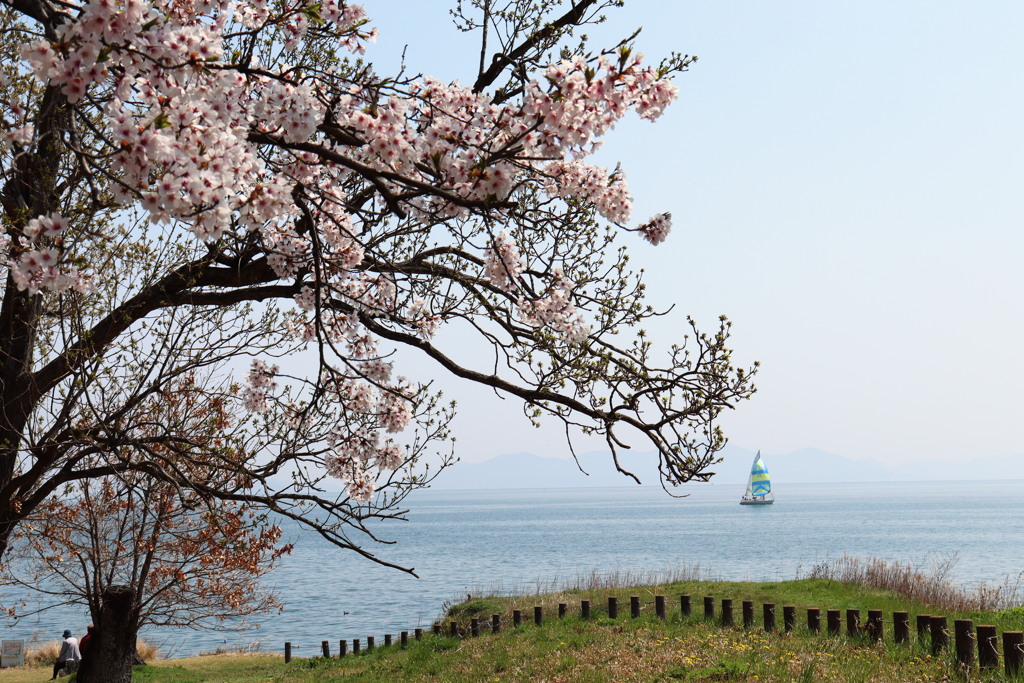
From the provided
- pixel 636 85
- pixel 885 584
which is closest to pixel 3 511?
pixel 636 85

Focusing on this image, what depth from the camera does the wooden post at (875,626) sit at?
11.7m

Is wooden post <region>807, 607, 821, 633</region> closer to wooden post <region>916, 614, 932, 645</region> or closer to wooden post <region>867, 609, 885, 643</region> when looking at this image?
wooden post <region>867, 609, 885, 643</region>

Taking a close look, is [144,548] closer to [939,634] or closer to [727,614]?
[727,614]

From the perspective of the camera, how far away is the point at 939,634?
10.6m

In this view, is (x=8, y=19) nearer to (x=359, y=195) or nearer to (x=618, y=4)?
(x=359, y=195)

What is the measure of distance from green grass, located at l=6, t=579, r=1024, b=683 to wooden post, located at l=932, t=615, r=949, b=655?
19cm

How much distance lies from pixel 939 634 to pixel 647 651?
3.76m

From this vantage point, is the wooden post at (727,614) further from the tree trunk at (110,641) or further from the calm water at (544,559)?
the calm water at (544,559)

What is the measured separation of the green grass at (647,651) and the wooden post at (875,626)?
132mm

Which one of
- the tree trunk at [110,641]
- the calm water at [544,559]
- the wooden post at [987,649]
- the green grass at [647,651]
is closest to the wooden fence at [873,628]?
the wooden post at [987,649]

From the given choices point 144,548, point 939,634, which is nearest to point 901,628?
point 939,634

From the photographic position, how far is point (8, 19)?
9.91 metres

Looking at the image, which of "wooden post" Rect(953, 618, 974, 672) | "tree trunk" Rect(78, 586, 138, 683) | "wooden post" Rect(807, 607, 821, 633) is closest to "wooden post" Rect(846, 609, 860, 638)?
"wooden post" Rect(807, 607, 821, 633)

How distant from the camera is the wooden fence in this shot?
364 inches
